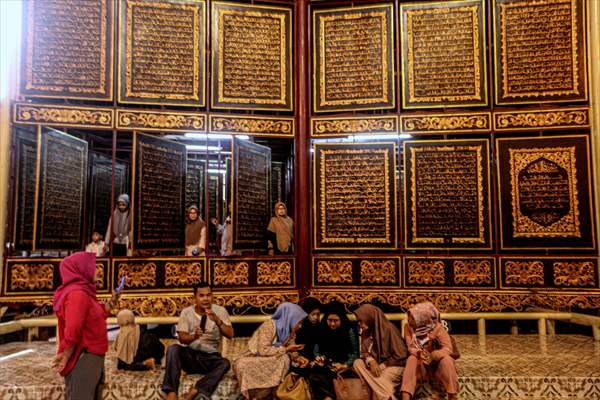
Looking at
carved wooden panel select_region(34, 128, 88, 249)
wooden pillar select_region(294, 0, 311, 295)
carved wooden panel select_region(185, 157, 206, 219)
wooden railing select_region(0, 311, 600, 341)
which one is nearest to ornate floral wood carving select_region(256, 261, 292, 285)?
wooden pillar select_region(294, 0, 311, 295)

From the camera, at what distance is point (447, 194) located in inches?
214

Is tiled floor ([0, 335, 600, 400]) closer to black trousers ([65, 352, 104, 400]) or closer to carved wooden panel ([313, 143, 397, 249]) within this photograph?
black trousers ([65, 352, 104, 400])

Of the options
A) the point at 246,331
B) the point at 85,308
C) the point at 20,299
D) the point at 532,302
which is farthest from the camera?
the point at 246,331

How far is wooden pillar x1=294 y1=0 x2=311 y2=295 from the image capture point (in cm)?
552

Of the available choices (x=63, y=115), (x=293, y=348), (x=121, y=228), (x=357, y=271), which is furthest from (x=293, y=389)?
(x=63, y=115)

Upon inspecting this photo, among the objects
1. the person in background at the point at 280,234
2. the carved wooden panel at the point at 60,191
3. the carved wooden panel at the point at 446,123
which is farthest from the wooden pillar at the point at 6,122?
the carved wooden panel at the point at 446,123

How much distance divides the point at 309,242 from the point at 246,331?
1439mm

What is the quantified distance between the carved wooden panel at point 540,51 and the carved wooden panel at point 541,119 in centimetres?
13

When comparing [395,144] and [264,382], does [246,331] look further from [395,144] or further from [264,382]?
[395,144]

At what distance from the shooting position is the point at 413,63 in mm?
5594

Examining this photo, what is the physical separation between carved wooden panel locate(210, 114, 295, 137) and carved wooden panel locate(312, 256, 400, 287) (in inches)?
60.6

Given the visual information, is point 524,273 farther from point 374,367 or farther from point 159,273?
point 159,273

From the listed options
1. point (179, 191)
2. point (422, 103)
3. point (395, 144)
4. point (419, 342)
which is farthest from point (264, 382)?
point (422, 103)

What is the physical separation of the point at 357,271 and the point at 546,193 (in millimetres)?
2210
